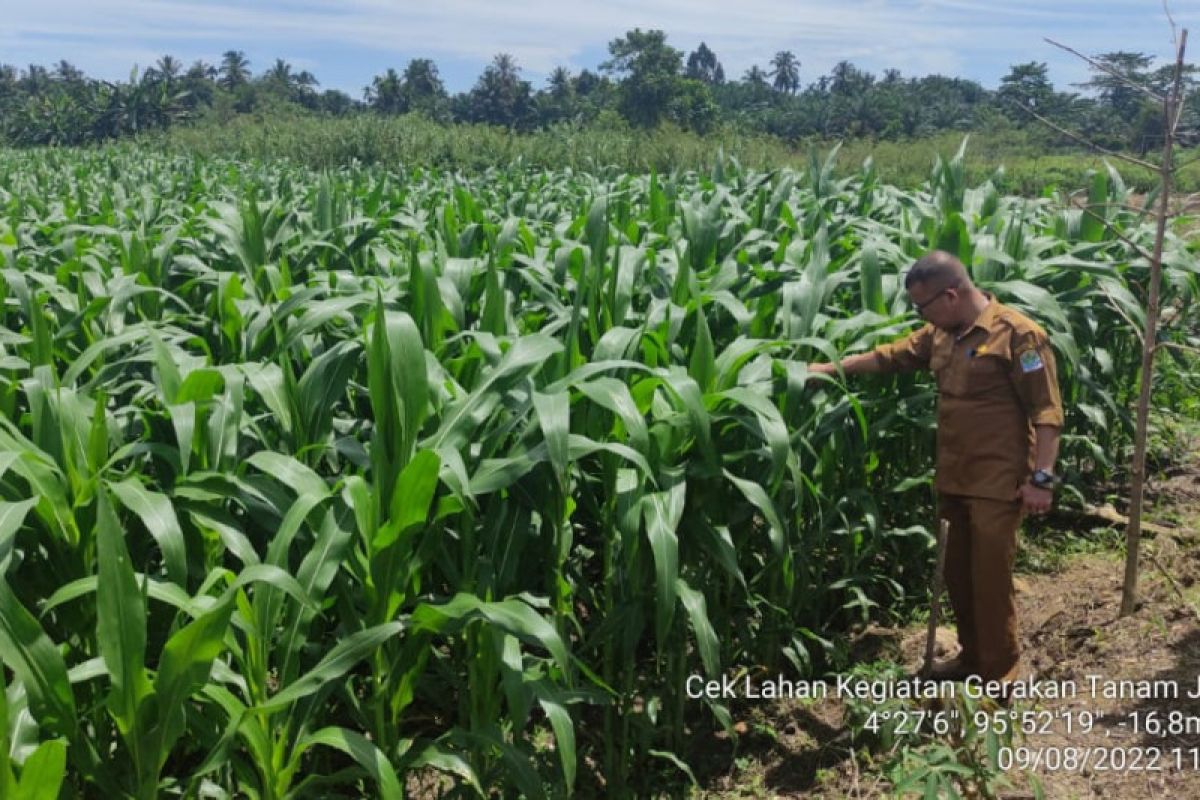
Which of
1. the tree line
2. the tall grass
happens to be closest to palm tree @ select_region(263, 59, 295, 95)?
the tree line

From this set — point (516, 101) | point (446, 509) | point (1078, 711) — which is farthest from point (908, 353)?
point (516, 101)

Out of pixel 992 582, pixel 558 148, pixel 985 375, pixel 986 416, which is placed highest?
pixel 558 148

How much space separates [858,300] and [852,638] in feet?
4.36

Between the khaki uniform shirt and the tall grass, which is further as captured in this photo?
the tall grass

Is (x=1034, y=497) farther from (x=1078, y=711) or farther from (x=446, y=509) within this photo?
(x=446, y=509)

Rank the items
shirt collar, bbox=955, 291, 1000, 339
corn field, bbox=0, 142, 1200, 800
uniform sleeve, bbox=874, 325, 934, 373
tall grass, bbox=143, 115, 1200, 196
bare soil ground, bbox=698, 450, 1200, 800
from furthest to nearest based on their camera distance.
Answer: tall grass, bbox=143, 115, 1200, 196 → uniform sleeve, bbox=874, 325, 934, 373 → shirt collar, bbox=955, 291, 1000, 339 → bare soil ground, bbox=698, 450, 1200, 800 → corn field, bbox=0, 142, 1200, 800

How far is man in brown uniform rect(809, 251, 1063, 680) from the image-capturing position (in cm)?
311

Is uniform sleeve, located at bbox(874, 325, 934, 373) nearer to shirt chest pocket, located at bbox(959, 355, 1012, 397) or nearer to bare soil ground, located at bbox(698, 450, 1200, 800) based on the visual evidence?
shirt chest pocket, located at bbox(959, 355, 1012, 397)

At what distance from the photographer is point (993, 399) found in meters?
3.20

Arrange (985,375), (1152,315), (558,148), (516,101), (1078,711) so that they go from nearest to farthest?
(1078,711), (985,375), (1152,315), (558,148), (516,101)

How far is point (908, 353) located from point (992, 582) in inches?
29.4

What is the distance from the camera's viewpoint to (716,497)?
9.36 ft

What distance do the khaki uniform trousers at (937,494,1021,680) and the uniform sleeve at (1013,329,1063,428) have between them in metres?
0.30

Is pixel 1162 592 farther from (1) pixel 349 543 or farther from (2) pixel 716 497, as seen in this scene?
(1) pixel 349 543
